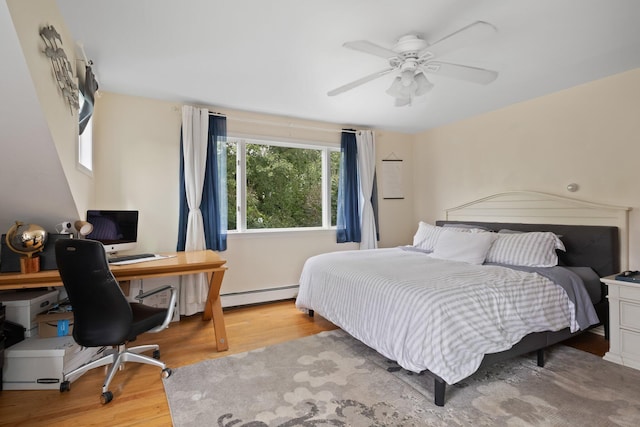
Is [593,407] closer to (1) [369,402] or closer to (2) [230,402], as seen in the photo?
(1) [369,402]

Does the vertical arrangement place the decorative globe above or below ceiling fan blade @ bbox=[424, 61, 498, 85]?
below

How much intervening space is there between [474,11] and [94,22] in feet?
7.58

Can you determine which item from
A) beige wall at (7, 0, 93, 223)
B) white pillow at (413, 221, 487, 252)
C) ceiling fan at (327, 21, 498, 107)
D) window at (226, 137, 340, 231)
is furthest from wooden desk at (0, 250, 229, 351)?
white pillow at (413, 221, 487, 252)

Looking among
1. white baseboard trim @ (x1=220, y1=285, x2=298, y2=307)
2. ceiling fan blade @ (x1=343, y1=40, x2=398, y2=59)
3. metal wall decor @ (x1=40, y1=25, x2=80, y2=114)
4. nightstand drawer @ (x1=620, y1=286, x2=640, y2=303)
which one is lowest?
white baseboard trim @ (x1=220, y1=285, x2=298, y2=307)

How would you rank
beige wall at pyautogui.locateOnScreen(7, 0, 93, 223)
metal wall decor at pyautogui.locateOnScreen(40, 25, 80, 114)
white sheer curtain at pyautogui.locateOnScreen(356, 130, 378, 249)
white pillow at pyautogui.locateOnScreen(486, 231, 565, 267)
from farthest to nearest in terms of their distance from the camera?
white sheer curtain at pyautogui.locateOnScreen(356, 130, 378, 249) → white pillow at pyautogui.locateOnScreen(486, 231, 565, 267) → metal wall decor at pyautogui.locateOnScreen(40, 25, 80, 114) → beige wall at pyautogui.locateOnScreen(7, 0, 93, 223)

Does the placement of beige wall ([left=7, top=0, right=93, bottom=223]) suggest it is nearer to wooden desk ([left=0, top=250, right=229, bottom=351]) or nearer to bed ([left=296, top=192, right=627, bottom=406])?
wooden desk ([left=0, top=250, right=229, bottom=351])

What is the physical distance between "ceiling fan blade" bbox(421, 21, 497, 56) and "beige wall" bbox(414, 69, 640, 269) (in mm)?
1871

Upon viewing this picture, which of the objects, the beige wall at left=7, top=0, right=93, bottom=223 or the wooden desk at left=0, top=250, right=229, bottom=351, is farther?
the wooden desk at left=0, top=250, right=229, bottom=351

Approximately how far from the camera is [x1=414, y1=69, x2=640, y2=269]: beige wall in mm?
2762

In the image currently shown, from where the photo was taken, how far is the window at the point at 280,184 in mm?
3908

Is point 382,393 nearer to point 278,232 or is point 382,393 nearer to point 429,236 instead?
point 429,236

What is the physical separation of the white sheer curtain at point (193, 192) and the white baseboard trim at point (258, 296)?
312mm

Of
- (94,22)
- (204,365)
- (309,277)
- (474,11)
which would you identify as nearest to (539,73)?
(474,11)

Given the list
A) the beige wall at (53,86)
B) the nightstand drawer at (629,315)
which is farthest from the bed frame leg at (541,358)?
the beige wall at (53,86)
